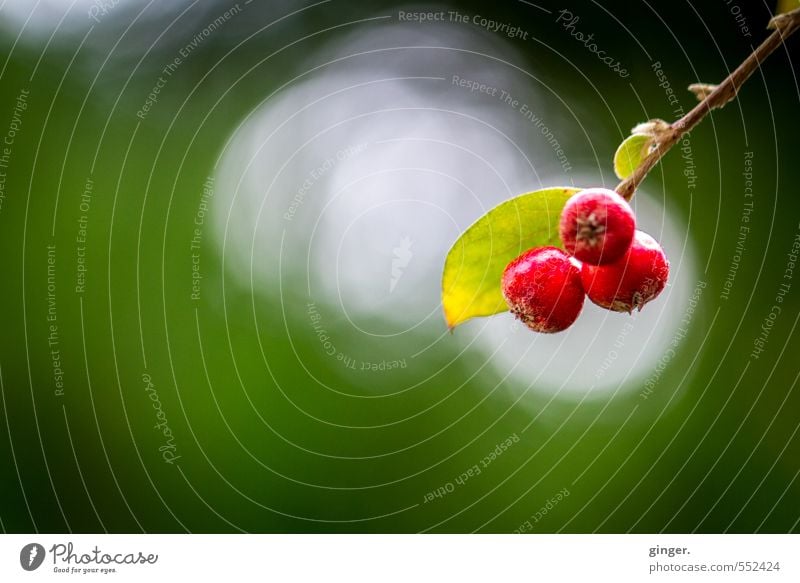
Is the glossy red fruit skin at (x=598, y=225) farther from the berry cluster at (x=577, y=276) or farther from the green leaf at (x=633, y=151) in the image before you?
the green leaf at (x=633, y=151)

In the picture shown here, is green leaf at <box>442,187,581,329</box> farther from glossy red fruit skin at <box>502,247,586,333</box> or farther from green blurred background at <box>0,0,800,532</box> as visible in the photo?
green blurred background at <box>0,0,800,532</box>

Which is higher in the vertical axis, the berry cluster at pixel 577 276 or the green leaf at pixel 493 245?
the green leaf at pixel 493 245

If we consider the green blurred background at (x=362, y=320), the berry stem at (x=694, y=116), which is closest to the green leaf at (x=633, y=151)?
the berry stem at (x=694, y=116)

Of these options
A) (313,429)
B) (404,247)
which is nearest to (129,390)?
(313,429)

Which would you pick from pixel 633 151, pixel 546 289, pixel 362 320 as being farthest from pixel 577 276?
pixel 362 320

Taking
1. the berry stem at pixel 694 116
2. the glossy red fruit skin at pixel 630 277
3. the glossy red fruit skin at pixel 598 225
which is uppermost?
the berry stem at pixel 694 116

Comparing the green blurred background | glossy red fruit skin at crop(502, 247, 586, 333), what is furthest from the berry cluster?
the green blurred background
